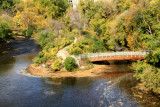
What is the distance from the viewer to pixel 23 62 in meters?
55.3

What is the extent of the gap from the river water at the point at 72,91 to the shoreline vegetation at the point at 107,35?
118 inches

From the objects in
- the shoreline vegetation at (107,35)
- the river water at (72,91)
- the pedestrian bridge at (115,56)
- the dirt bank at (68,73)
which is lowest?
the river water at (72,91)

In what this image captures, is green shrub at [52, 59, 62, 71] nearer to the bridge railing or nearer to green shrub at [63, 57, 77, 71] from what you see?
green shrub at [63, 57, 77, 71]

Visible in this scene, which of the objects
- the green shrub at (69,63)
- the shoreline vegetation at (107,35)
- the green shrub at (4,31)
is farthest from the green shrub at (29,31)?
the green shrub at (69,63)

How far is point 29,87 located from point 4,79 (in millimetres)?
7196

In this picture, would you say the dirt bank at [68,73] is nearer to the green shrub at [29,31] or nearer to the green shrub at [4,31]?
the green shrub at [4,31]

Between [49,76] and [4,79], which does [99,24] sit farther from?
[4,79]

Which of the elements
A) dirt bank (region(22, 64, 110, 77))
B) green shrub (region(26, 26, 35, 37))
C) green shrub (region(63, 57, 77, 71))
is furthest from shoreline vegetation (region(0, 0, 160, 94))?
green shrub (region(26, 26, 35, 37))

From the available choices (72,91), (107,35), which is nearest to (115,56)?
(107,35)

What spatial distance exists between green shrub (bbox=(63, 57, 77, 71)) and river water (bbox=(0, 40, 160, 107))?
170 inches

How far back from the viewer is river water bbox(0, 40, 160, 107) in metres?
31.5

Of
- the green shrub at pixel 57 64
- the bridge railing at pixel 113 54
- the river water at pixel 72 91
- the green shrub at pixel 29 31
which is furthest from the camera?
the green shrub at pixel 29 31

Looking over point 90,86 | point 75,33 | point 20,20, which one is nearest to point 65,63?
point 90,86

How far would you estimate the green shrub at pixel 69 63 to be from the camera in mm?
45719
